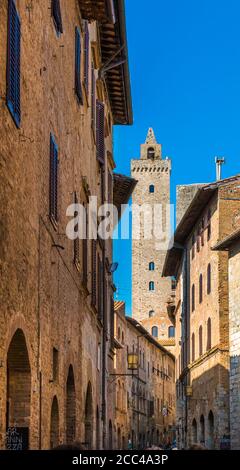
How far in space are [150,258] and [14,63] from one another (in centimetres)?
10107

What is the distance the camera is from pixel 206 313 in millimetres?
39219

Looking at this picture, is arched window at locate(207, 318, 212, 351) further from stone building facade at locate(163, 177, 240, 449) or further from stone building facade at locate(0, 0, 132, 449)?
stone building facade at locate(0, 0, 132, 449)

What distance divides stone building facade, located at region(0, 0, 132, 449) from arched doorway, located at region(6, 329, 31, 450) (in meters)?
0.01

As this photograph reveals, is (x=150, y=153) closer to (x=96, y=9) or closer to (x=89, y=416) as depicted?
(x=89, y=416)

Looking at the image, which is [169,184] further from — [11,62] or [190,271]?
[11,62]

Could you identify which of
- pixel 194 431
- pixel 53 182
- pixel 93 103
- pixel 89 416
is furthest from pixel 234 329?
pixel 53 182

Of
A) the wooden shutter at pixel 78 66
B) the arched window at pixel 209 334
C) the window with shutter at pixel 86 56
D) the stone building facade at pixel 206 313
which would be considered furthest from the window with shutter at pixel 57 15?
the arched window at pixel 209 334

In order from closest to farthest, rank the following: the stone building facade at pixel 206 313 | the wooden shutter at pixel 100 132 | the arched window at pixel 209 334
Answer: the wooden shutter at pixel 100 132
the stone building facade at pixel 206 313
the arched window at pixel 209 334

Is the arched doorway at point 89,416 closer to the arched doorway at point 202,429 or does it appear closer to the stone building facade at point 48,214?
the stone building facade at point 48,214

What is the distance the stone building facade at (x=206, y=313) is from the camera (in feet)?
119

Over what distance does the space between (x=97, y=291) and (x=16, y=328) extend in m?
14.4

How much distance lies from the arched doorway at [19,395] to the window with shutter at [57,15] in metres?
5.61

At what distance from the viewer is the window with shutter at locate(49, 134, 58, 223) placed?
1421 cm

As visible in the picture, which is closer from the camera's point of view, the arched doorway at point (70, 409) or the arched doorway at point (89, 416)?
the arched doorway at point (70, 409)
